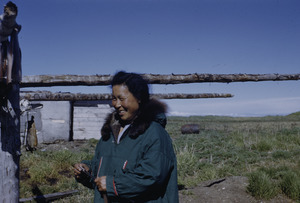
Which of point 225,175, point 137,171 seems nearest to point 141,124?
point 137,171

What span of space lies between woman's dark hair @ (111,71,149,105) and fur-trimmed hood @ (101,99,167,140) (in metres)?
0.08

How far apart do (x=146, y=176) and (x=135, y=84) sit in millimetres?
789

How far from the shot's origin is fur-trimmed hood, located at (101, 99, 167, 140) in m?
1.95

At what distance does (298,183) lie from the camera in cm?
488

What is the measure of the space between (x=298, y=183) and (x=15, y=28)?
17.8 ft

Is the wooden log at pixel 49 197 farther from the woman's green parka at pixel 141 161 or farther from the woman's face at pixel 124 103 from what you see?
the woman's face at pixel 124 103

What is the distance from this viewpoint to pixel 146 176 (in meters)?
1.75

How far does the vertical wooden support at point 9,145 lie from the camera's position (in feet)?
6.28

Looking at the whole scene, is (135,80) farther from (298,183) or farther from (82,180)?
(298,183)

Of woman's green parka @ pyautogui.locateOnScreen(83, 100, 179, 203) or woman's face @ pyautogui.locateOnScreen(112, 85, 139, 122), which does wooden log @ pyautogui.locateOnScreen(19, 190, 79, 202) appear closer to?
woman's green parka @ pyautogui.locateOnScreen(83, 100, 179, 203)

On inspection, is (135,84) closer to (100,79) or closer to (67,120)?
(100,79)

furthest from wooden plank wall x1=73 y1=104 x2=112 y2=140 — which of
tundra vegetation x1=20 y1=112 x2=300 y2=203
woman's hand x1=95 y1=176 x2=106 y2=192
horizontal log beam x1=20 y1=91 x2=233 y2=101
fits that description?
woman's hand x1=95 y1=176 x2=106 y2=192

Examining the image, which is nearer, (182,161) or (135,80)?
(135,80)

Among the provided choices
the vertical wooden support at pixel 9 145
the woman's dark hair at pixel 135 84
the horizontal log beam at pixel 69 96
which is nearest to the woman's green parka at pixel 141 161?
the woman's dark hair at pixel 135 84
